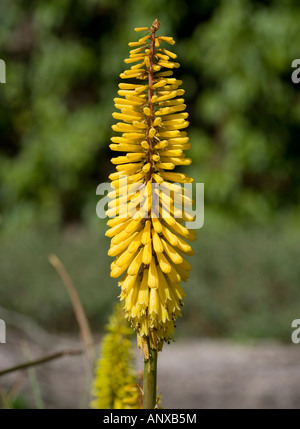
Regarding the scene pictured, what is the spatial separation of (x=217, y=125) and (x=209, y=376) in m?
7.14

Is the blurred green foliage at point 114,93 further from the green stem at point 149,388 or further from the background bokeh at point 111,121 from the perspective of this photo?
the green stem at point 149,388

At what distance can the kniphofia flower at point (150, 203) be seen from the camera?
1765 millimetres

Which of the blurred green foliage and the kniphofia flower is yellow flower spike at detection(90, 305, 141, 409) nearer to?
the kniphofia flower

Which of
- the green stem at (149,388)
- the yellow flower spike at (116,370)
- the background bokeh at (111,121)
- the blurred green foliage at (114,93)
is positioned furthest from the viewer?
the blurred green foliage at (114,93)

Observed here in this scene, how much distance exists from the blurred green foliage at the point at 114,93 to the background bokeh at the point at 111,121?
0.08 feet

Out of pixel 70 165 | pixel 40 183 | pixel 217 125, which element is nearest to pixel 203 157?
pixel 217 125

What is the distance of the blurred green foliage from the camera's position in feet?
36.5

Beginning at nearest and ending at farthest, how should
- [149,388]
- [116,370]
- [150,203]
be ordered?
[149,388] < [150,203] < [116,370]

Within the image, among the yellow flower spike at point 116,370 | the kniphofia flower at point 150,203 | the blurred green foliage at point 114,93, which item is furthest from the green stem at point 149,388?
the blurred green foliage at point 114,93

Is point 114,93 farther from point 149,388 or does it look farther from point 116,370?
point 149,388

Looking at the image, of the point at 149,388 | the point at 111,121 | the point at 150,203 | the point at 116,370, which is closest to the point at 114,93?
the point at 111,121

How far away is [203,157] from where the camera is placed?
12141mm

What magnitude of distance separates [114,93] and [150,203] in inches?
424

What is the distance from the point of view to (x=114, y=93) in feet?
40.0
